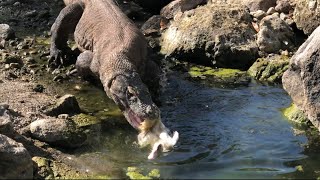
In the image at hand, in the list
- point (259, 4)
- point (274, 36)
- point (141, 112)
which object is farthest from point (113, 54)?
point (259, 4)

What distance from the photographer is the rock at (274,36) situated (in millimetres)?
11961

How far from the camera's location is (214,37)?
39.9 ft

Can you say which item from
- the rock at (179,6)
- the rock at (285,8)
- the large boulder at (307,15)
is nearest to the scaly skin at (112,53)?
the rock at (179,6)

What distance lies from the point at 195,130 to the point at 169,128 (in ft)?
1.26

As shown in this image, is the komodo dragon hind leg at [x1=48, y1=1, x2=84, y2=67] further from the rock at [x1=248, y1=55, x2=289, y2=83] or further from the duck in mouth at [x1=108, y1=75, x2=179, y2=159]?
the rock at [x1=248, y1=55, x2=289, y2=83]

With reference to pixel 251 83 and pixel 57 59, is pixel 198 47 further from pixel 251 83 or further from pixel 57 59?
pixel 57 59

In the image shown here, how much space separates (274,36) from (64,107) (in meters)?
4.83

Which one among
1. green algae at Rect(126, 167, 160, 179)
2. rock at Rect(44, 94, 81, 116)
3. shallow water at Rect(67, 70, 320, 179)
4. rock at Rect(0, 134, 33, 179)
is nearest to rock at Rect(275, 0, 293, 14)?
shallow water at Rect(67, 70, 320, 179)

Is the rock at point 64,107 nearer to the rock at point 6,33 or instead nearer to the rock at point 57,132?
the rock at point 57,132

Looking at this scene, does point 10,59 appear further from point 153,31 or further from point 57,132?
point 57,132

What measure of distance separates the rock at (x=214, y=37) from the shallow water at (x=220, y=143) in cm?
158

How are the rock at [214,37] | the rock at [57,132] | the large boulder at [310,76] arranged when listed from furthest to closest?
the rock at [214,37], the large boulder at [310,76], the rock at [57,132]

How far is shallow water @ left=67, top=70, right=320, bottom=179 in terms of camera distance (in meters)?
7.54

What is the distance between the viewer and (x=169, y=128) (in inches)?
350
